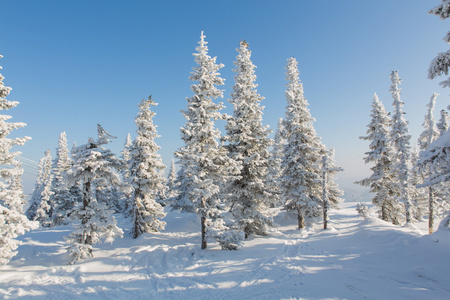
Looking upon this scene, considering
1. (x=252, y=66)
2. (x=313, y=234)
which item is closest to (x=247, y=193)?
(x=313, y=234)

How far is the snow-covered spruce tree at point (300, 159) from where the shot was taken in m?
22.6

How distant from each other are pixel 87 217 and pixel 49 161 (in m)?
42.4

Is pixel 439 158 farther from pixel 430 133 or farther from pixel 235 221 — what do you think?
pixel 430 133

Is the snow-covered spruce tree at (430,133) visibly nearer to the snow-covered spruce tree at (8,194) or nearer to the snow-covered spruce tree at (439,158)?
the snow-covered spruce tree at (439,158)

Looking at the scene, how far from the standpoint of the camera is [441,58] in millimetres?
7480

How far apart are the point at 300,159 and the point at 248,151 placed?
284 inches

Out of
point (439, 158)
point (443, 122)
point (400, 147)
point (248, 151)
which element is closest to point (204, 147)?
point (248, 151)

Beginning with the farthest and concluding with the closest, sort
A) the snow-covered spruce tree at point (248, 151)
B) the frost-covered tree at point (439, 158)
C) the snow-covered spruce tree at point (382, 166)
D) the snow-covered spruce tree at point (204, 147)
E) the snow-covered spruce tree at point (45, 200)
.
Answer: the snow-covered spruce tree at point (45, 200)
the snow-covered spruce tree at point (382, 166)
the snow-covered spruce tree at point (248, 151)
the snow-covered spruce tree at point (204, 147)
the frost-covered tree at point (439, 158)

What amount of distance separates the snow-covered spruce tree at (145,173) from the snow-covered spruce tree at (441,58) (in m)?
21.5

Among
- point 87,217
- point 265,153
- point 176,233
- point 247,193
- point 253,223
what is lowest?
point 176,233

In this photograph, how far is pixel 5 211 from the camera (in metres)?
12.2

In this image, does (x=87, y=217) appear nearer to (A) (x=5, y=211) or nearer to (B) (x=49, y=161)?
(A) (x=5, y=211)

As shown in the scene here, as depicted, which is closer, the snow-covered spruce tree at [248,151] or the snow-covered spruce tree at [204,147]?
the snow-covered spruce tree at [204,147]

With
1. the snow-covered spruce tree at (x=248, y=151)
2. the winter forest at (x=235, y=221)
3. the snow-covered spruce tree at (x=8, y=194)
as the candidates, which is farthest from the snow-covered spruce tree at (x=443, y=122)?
the snow-covered spruce tree at (x=8, y=194)
